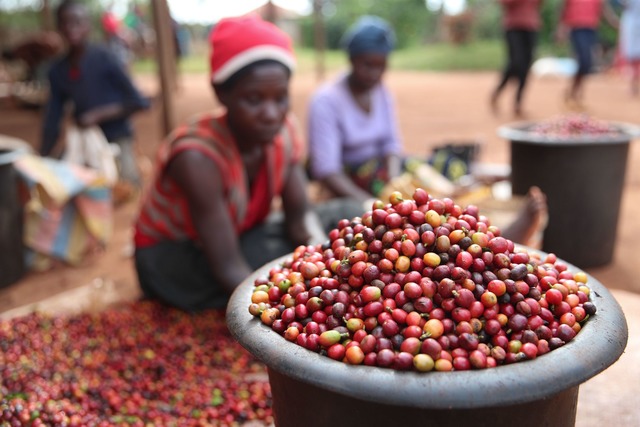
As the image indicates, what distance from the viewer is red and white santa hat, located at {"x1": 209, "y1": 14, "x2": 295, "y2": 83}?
9.03 ft

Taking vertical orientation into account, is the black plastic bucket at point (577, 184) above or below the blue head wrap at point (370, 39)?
below

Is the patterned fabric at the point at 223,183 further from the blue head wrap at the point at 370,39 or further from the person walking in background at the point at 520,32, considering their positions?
the person walking in background at the point at 520,32

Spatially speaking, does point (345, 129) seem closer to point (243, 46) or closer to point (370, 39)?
point (370, 39)

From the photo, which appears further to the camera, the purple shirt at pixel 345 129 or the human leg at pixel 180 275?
the purple shirt at pixel 345 129

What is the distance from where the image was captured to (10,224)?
3973 millimetres

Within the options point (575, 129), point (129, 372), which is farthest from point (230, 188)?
point (575, 129)

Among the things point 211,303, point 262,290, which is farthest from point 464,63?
point 262,290

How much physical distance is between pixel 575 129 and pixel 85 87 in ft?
12.4

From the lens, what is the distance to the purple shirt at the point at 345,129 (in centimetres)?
400

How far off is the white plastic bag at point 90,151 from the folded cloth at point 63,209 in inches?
27.5

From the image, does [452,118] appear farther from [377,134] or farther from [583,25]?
[377,134]

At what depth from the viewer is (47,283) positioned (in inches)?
163

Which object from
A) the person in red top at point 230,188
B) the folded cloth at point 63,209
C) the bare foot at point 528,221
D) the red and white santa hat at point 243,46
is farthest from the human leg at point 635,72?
the red and white santa hat at point 243,46

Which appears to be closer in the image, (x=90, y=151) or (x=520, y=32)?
(x=90, y=151)
